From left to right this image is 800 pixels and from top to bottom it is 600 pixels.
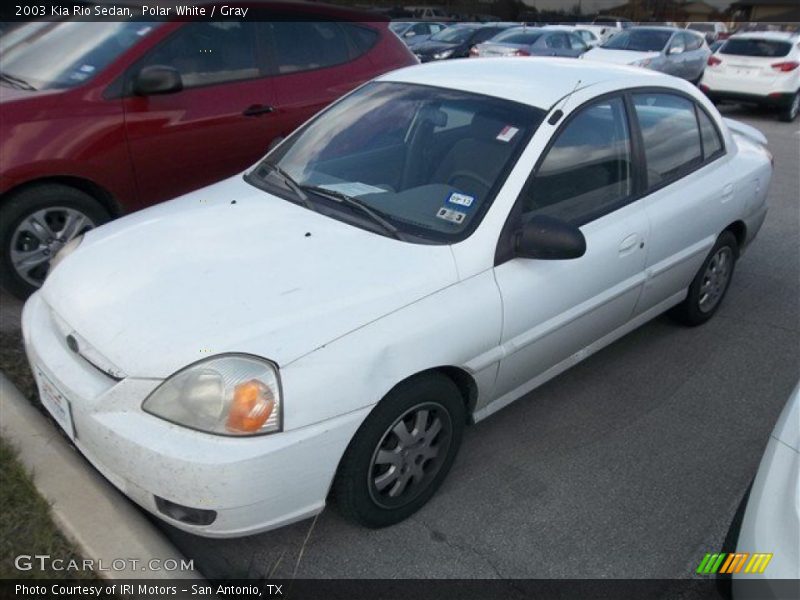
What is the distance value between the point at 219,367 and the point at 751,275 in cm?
447

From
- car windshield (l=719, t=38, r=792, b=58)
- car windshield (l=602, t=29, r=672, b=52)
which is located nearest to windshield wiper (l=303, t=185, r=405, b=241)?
car windshield (l=719, t=38, r=792, b=58)

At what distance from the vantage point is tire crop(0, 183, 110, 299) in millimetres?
3906

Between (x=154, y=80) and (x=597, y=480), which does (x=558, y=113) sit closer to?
(x=597, y=480)

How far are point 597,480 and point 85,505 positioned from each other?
203 cm

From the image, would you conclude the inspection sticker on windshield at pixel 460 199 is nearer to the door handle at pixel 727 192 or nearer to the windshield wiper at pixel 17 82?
the door handle at pixel 727 192

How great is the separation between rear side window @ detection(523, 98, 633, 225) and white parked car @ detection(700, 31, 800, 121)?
10868 mm

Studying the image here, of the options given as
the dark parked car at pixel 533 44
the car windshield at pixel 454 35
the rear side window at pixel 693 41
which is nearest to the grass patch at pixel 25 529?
the dark parked car at pixel 533 44

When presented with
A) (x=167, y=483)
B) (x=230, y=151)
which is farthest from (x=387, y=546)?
(x=230, y=151)

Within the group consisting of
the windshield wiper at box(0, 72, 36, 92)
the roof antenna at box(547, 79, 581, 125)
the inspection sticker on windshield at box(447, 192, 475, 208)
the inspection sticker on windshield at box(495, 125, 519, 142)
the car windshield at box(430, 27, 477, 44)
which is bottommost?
the car windshield at box(430, 27, 477, 44)

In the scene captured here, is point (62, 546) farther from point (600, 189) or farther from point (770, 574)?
point (600, 189)

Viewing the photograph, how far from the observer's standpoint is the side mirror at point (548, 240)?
271cm

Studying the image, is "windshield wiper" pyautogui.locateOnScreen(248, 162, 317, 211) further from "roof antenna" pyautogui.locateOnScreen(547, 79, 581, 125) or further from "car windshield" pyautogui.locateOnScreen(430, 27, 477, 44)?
"car windshield" pyautogui.locateOnScreen(430, 27, 477, 44)

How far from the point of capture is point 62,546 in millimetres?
2344

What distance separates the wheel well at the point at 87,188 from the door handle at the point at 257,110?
41.8 inches
